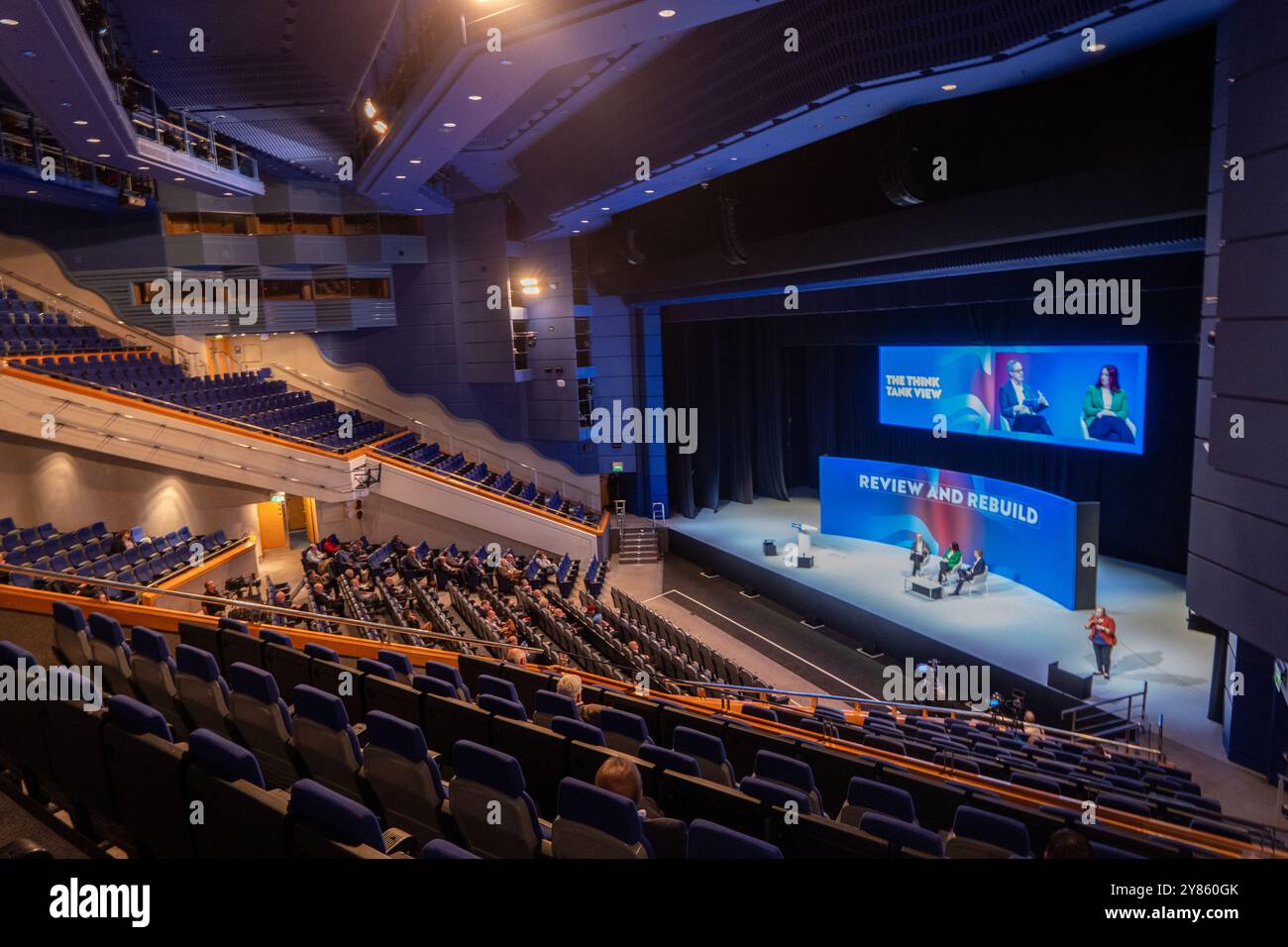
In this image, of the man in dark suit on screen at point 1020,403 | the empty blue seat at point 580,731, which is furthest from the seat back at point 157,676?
the man in dark suit on screen at point 1020,403

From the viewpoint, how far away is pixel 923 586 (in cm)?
1388

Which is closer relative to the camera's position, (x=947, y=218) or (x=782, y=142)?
(x=947, y=218)

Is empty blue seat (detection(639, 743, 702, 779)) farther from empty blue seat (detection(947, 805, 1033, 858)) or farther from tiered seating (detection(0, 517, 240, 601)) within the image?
tiered seating (detection(0, 517, 240, 601))

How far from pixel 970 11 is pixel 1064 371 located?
26.9 ft

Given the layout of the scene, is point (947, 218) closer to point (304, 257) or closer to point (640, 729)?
point (640, 729)

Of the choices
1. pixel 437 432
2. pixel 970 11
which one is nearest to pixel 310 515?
pixel 437 432

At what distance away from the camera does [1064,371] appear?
538 inches

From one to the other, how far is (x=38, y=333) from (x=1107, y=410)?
1869 cm

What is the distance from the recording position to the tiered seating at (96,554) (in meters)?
10.5

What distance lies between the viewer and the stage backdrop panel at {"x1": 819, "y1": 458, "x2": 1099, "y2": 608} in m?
12.5

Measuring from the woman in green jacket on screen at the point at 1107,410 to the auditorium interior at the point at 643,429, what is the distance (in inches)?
2.0

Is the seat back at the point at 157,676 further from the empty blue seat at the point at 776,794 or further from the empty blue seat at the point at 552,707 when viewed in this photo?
the empty blue seat at the point at 776,794

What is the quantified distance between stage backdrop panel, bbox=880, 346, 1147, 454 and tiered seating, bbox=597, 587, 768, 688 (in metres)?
6.68

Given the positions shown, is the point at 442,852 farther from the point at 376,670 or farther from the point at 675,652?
the point at 675,652
